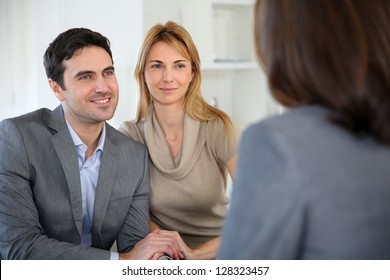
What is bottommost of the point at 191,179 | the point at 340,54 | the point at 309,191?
the point at 191,179

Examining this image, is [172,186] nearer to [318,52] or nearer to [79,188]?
[79,188]

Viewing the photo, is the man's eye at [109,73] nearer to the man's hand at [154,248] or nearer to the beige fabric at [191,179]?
the beige fabric at [191,179]

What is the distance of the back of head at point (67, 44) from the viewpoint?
154 centimetres

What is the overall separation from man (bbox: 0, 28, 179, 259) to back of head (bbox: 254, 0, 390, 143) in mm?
905

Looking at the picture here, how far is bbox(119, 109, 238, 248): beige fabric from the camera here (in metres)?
1.62

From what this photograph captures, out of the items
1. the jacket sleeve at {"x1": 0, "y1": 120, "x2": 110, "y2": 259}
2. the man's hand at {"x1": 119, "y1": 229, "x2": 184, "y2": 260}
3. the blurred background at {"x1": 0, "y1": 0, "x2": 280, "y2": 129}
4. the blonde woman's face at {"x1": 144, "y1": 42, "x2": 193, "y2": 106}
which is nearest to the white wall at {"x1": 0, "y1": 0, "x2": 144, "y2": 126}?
the blurred background at {"x1": 0, "y1": 0, "x2": 280, "y2": 129}

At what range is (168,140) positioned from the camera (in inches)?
66.6

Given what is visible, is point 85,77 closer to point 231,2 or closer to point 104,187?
point 104,187

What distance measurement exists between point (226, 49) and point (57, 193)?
6.25ft

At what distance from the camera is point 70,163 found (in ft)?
4.78

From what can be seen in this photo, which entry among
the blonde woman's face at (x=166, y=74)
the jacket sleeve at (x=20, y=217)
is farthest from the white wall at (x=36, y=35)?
the jacket sleeve at (x=20, y=217)

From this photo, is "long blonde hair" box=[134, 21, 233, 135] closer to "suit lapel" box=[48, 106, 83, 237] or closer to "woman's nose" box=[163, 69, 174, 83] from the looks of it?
"woman's nose" box=[163, 69, 174, 83]

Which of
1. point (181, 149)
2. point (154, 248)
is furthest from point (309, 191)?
point (181, 149)

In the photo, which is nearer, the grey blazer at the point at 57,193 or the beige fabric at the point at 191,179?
the grey blazer at the point at 57,193
